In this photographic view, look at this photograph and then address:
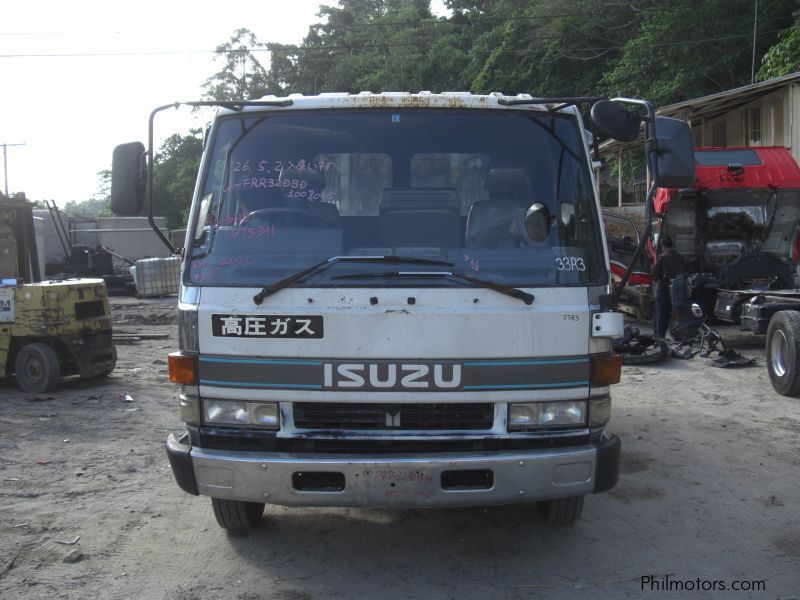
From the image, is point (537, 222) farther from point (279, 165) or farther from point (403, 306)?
point (279, 165)

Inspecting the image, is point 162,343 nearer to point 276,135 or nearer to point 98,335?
point 98,335

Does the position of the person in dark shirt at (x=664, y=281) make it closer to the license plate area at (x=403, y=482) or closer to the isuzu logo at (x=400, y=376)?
the isuzu logo at (x=400, y=376)

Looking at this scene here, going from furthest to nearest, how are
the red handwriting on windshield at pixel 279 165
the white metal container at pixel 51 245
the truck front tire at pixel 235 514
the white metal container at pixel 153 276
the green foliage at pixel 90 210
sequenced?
1. the green foliage at pixel 90 210
2. the white metal container at pixel 51 245
3. the white metal container at pixel 153 276
4. the truck front tire at pixel 235 514
5. the red handwriting on windshield at pixel 279 165

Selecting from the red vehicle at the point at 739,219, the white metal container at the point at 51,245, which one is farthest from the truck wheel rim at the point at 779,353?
the white metal container at the point at 51,245

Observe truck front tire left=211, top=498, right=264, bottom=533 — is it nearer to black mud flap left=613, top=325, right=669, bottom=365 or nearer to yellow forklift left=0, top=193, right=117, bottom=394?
yellow forklift left=0, top=193, right=117, bottom=394

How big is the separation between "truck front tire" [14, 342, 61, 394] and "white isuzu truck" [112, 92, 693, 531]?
18.8 feet

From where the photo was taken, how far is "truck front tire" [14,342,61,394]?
8961mm

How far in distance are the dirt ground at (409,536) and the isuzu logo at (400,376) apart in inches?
40.5

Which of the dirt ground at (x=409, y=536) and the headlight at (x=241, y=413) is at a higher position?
the headlight at (x=241, y=413)

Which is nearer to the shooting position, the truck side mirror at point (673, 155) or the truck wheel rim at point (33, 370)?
the truck side mirror at point (673, 155)

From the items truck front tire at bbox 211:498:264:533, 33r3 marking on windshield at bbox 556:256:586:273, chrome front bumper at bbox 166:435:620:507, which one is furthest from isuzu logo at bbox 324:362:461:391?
truck front tire at bbox 211:498:264:533

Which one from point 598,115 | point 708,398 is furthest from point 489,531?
point 708,398

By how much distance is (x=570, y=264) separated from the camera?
12.6 feet

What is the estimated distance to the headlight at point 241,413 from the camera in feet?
12.2
